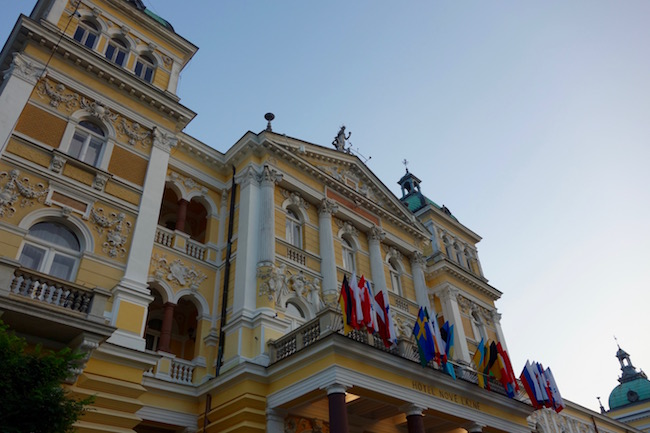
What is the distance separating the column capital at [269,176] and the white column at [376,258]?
6.23m

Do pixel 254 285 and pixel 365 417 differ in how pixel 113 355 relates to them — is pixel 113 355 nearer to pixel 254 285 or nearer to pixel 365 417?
pixel 254 285

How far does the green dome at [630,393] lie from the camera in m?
56.5

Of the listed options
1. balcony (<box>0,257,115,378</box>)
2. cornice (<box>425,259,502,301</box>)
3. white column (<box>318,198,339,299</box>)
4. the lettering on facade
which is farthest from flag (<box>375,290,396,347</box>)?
cornice (<box>425,259,502,301</box>)

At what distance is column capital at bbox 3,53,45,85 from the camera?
15.5 m

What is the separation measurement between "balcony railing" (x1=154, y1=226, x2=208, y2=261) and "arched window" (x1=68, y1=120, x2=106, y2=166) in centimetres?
336

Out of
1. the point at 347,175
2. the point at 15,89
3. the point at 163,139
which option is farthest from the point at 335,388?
the point at 347,175

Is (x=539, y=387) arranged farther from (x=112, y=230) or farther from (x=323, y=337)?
(x=112, y=230)

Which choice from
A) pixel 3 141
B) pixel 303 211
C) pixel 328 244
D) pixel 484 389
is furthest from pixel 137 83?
pixel 484 389

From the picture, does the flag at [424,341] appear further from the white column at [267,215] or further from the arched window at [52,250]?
the arched window at [52,250]

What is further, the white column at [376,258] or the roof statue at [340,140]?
the roof statue at [340,140]

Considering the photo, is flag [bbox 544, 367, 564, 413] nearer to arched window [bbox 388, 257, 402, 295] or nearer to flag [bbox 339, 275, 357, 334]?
arched window [bbox 388, 257, 402, 295]

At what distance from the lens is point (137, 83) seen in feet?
61.0

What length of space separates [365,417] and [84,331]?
1041 centimetres

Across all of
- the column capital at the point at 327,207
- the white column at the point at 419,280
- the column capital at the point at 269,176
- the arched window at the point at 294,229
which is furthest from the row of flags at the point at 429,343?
the column capital at the point at 269,176
